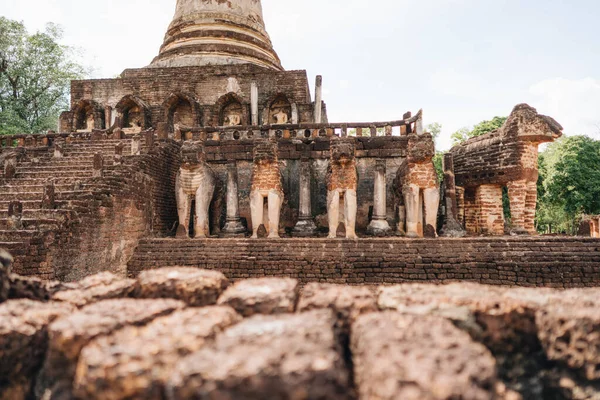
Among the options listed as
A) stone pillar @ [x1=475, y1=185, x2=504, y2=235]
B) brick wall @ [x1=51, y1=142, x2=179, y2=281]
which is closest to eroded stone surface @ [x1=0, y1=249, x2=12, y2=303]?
brick wall @ [x1=51, y1=142, x2=179, y2=281]

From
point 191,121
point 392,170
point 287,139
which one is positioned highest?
point 191,121

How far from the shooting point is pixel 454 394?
3.59ft

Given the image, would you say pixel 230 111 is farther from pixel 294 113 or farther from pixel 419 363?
pixel 419 363

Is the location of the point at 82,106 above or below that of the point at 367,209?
above

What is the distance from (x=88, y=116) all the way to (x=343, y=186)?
45.6 feet

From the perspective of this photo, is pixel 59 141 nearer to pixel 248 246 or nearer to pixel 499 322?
pixel 248 246

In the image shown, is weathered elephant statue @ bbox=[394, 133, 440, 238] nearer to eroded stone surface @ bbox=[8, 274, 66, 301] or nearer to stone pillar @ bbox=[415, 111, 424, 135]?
stone pillar @ bbox=[415, 111, 424, 135]

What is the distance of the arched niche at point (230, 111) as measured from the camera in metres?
15.4

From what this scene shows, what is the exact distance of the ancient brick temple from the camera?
22.6 feet

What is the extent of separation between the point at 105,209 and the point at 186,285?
19.8 ft

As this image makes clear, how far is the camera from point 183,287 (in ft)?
6.75

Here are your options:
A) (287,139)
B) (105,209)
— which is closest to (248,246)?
(105,209)

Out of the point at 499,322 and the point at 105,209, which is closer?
the point at 499,322

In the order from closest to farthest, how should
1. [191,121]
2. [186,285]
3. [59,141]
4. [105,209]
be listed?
[186,285], [105,209], [59,141], [191,121]
